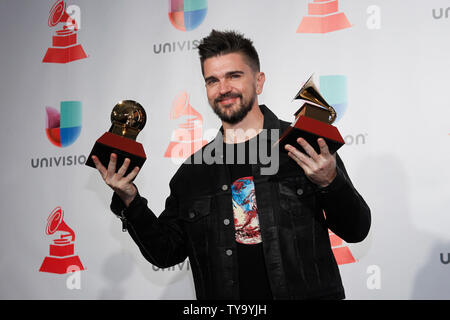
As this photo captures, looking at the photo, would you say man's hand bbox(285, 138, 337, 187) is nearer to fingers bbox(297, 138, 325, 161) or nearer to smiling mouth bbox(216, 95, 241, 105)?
fingers bbox(297, 138, 325, 161)

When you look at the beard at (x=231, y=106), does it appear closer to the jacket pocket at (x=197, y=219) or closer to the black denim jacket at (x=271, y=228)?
the black denim jacket at (x=271, y=228)

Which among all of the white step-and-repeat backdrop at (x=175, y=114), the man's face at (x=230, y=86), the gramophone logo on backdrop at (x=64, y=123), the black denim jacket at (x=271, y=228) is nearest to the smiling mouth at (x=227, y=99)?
the man's face at (x=230, y=86)

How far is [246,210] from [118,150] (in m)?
0.59

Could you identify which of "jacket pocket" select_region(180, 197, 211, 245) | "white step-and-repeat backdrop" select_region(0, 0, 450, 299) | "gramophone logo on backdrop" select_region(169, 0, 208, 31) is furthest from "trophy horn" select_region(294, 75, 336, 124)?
"gramophone logo on backdrop" select_region(169, 0, 208, 31)

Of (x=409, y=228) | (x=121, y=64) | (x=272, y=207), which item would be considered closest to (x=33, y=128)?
(x=121, y=64)

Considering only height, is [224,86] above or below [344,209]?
above

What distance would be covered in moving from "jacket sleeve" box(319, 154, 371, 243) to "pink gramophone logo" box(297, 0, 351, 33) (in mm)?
1372

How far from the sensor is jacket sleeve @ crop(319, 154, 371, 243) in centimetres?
166

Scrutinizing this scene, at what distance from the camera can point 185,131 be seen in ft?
9.87

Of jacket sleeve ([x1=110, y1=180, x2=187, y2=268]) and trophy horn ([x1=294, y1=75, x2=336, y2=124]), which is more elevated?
trophy horn ([x1=294, y1=75, x2=336, y2=124])

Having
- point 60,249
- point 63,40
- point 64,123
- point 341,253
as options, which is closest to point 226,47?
point 341,253

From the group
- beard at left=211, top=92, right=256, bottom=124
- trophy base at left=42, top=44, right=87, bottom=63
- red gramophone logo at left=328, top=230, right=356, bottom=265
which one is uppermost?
trophy base at left=42, top=44, right=87, bottom=63

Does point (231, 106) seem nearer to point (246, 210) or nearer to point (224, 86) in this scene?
point (224, 86)
